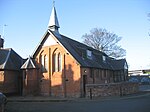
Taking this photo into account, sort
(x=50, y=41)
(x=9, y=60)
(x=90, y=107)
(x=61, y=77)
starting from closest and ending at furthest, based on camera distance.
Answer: (x=90, y=107) → (x=61, y=77) → (x=50, y=41) → (x=9, y=60)

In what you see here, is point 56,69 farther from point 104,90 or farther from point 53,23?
point 53,23

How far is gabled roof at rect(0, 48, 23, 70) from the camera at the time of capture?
32.6 metres

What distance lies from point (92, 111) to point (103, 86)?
1143 cm

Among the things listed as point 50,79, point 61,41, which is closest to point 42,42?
point 61,41

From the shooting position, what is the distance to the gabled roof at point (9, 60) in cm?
3262

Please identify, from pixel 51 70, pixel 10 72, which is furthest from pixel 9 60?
pixel 51 70

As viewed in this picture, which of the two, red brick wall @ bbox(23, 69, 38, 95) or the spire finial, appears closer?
red brick wall @ bbox(23, 69, 38, 95)

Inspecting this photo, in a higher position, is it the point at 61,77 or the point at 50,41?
the point at 50,41

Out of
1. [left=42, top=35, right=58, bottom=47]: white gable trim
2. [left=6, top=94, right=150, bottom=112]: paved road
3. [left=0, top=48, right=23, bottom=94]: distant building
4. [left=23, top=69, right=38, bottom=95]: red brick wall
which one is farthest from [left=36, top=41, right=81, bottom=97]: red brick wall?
[left=6, top=94, right=150, bottom=112]: paved road

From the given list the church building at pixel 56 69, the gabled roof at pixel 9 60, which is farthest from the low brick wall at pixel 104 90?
the gabled roof at pixel 9 60

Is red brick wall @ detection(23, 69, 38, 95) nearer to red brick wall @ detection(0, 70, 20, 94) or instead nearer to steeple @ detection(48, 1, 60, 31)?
red brick wall @ detection(0, 70, 20, 94)

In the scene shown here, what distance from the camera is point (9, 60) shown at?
1344 inches

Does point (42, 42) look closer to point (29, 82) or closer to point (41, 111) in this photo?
point (29, 82)

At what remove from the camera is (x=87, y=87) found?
88.5ft
